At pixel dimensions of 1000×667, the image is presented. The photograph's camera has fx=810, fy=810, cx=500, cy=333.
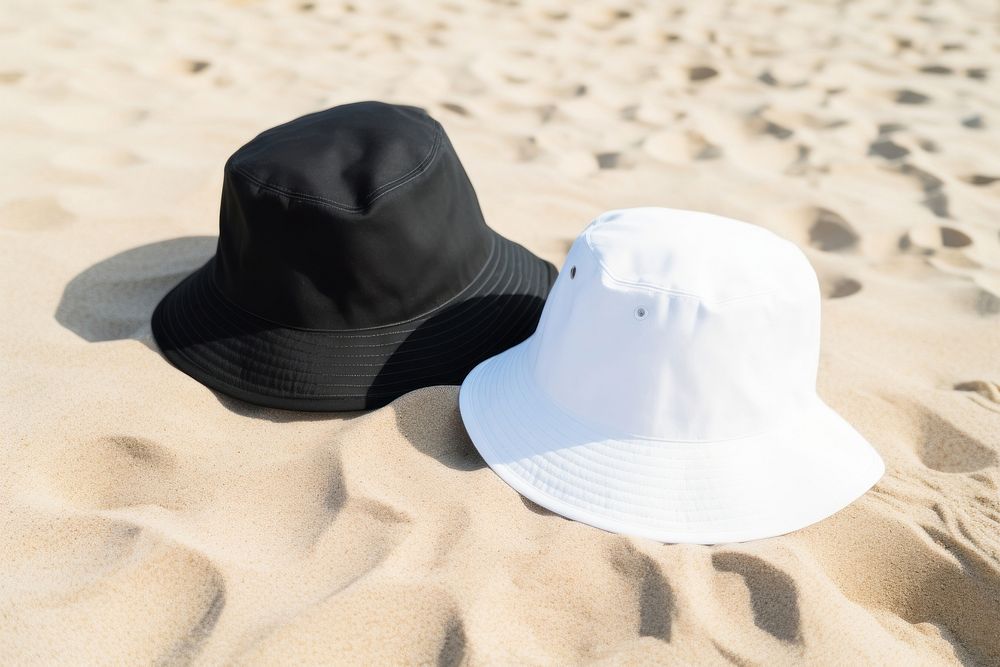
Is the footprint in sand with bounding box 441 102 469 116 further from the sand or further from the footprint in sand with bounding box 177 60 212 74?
the footprint in sand with bounding box 177 60 212 74

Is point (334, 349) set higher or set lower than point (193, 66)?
higher

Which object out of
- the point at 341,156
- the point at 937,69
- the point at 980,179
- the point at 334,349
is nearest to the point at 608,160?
the point at 980,179

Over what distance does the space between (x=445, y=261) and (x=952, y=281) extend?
1.42 metres

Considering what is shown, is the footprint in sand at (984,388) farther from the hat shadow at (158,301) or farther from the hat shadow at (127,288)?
the hat shadow at (127,288)

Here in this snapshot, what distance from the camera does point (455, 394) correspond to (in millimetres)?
1595

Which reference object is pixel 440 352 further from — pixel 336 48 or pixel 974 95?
pixel 974 95

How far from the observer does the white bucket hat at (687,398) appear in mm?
1291

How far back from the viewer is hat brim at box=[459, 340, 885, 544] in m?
1.30

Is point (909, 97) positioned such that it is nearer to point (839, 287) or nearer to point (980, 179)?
point (980, 179)

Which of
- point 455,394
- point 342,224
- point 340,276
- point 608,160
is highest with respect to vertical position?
point 342,224

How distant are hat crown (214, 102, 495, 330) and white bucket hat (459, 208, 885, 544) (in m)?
0.37

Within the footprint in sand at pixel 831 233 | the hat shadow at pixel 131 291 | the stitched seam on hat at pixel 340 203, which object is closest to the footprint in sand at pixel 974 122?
the footprint in sand at pixel 831 233

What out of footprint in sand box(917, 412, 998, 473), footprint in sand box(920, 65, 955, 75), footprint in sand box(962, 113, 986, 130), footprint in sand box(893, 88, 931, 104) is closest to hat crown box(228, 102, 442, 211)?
footprint in sand box(917, 412, 998, 473)

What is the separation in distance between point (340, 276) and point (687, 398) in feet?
2.32
